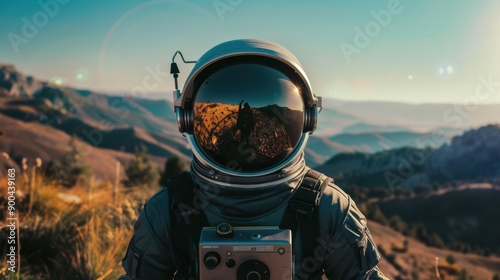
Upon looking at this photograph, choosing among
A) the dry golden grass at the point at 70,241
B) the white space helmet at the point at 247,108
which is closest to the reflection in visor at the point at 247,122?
the white space helmet at the point at 247,108

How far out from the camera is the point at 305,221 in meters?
2.54

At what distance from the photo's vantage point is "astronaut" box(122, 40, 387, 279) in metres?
2.56

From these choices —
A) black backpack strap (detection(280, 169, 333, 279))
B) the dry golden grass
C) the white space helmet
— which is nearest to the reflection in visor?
the white space helmet

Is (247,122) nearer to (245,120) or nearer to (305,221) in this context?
(245,120)

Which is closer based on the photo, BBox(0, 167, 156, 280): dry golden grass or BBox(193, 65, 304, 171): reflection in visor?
BBox(193, 65, 304, 171): reflection in visor

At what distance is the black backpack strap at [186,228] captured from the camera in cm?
258

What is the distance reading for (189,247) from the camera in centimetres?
258

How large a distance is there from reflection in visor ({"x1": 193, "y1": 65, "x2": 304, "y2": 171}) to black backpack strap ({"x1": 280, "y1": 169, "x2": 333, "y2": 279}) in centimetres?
29

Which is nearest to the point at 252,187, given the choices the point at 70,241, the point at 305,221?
the point at 305,221

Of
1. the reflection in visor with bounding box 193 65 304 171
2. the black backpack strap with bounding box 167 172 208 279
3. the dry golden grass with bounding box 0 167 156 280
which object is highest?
the reflection in visor with bounding box 193 65 304 171

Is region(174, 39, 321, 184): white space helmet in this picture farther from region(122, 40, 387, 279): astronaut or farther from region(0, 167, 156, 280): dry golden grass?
region(0, 167, 156, 280): dry golden grass

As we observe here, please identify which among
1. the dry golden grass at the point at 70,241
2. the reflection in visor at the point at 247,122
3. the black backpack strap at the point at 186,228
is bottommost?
the dry golden grass at the point at 70,241

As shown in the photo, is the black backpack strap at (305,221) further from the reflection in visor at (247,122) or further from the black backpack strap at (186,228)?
the black backpack strap at (186,228)

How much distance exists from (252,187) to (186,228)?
51 cm
